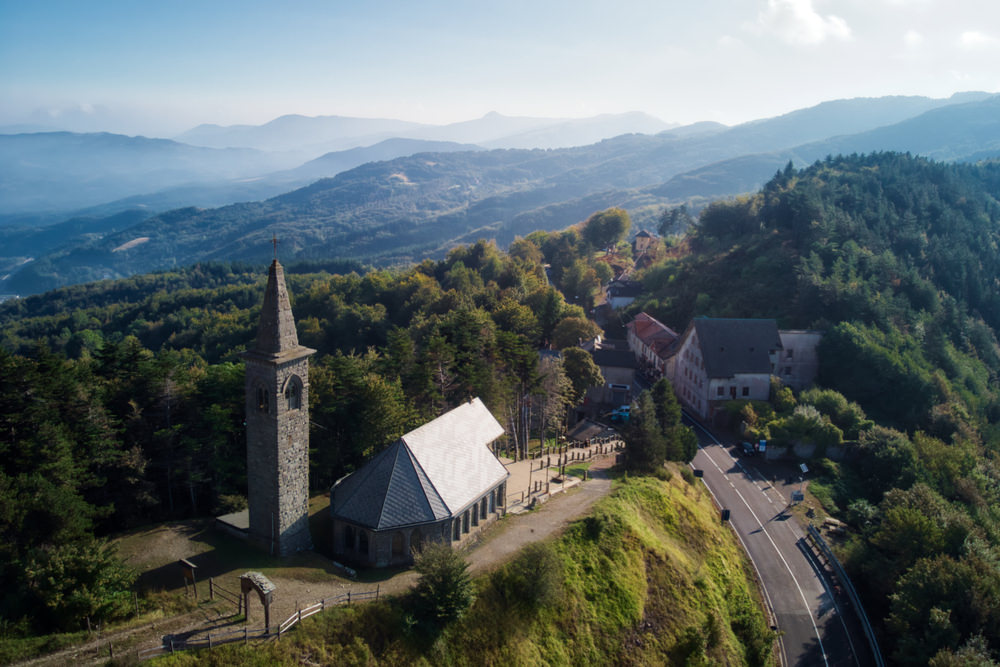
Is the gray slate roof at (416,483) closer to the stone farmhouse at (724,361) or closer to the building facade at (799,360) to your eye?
the stone farmhouse at (724,361)

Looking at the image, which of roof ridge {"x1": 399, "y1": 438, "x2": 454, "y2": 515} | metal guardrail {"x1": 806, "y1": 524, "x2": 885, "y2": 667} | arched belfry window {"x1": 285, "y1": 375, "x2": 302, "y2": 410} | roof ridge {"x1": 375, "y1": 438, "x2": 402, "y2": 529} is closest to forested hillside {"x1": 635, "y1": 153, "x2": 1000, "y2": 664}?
→ metal guardrail {"x1": 806, "y1": 524, "x2": 885, "y2": 667}

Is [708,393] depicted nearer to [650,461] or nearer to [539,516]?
[650,461]

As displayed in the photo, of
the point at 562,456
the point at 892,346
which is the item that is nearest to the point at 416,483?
the point at 562,456

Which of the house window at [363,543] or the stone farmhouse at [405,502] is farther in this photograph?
the house window at [363,543]

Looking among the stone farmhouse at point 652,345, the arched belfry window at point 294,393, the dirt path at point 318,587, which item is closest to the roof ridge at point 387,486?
the dirt path at point 318,587

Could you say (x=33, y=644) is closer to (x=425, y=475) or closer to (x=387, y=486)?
(x=387, y=486)

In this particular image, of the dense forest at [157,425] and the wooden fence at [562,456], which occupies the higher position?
the dense forest at [157,425]

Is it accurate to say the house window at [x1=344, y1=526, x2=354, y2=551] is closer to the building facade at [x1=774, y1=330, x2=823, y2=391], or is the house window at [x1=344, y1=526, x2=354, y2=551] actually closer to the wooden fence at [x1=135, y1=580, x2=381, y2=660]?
the wooden fence at [x1=135, y1=580, x2=381, y2=660]
